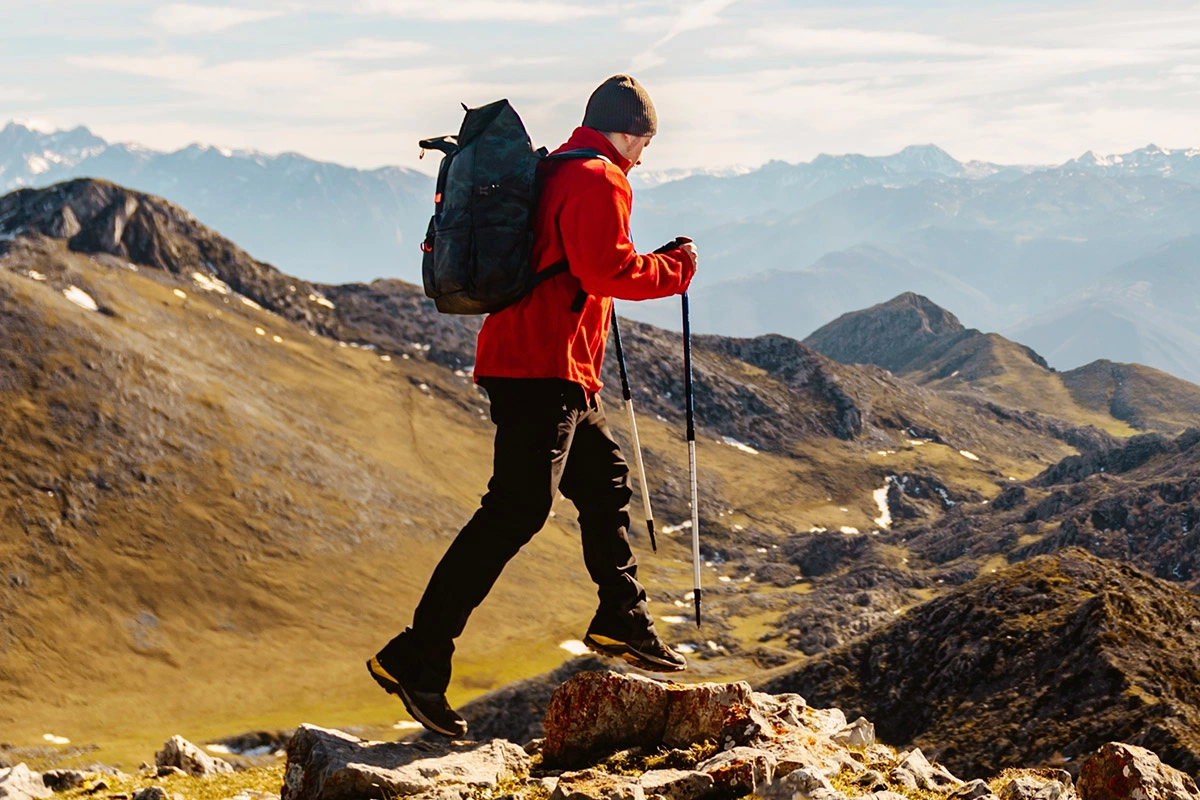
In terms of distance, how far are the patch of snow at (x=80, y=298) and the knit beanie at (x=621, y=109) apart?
190485 mm

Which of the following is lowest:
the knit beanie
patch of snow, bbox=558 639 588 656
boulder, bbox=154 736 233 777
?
patch of snow, bbox=558 639 588 656

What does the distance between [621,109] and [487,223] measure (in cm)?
202

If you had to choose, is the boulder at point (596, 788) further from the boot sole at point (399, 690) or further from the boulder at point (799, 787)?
the boot sole at point (399, 690)

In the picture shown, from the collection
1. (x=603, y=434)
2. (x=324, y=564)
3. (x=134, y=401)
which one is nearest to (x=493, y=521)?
(x=603, y=434)

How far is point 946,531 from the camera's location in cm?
18450

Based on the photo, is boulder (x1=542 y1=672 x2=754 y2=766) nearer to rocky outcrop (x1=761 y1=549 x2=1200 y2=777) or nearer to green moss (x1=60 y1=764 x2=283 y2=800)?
green moss (x1=60 y1=764 x2=283 y2=800)

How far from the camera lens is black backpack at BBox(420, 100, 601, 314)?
10328 mm

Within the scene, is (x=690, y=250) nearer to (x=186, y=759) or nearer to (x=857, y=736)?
(x=857, y=736)

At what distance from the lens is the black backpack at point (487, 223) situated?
33.9ft

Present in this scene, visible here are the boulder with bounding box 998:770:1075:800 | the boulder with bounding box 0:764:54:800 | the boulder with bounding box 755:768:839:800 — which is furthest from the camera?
the boulder with bounding box 0:764:54:800

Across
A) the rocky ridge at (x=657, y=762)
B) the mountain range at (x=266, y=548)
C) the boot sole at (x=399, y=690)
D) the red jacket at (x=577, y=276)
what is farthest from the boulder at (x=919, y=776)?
the mountain range at (x=266, y=548)

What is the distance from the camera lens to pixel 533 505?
11.0 m

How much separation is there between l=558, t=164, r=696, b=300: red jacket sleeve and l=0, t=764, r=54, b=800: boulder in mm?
11572

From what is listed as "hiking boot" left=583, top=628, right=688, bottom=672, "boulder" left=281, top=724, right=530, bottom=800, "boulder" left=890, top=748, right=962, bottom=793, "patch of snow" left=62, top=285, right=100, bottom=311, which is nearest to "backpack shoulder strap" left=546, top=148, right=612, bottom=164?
"hiking boot" left=583, top=628, right=688, bottom=672
